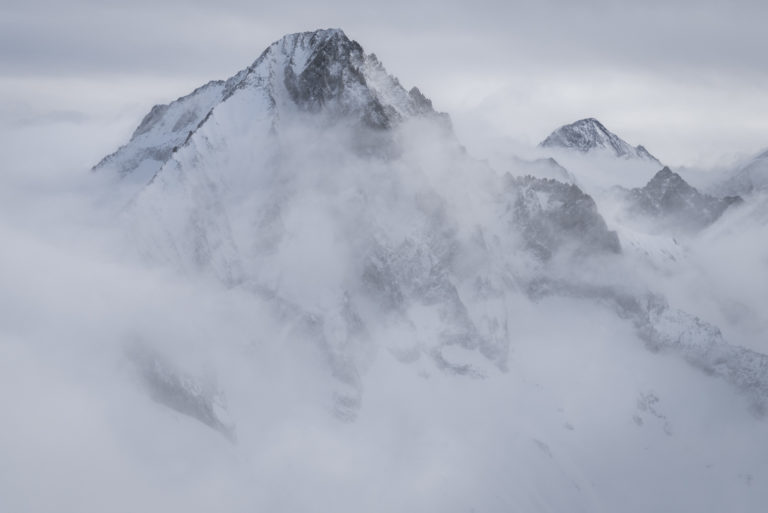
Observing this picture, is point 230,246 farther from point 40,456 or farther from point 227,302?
point 40,456

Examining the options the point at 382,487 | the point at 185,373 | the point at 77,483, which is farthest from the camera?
the point at 382,487

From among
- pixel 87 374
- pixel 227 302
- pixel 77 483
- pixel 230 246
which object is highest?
pixel 230 246

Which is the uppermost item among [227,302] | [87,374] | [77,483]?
[227,302]

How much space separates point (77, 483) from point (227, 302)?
56.2 meters

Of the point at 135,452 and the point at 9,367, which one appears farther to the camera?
the point at 9,367

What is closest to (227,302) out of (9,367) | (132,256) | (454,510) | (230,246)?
(230,246)

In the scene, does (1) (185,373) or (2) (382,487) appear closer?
(1) (185,373)

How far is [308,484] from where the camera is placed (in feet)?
625

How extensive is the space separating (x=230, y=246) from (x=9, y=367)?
62702 millimetres

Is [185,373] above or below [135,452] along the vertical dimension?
above

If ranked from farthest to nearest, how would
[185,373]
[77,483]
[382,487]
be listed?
[382,487], [185,373], [77,483]

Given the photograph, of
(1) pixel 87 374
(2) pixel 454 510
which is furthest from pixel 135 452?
(2) pixel 454 510

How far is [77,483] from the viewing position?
171125 millimetres

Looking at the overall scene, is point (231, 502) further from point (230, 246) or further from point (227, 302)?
point (230, 246)
